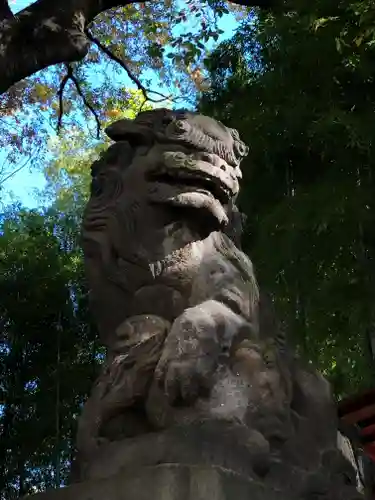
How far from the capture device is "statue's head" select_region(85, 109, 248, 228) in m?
2.33

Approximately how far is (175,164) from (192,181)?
7 cm

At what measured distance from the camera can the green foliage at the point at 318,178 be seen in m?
4.75

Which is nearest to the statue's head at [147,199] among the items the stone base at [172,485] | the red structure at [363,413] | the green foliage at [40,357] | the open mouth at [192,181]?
the open mouth at [192,181]

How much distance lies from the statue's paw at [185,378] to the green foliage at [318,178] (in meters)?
2.46

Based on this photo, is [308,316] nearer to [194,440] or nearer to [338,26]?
[338,26]

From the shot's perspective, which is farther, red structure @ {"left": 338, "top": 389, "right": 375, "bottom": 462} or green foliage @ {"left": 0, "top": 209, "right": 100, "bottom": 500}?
green foliage @ {"left": 0, "top": 209, "right": 100, "bottom": 500}

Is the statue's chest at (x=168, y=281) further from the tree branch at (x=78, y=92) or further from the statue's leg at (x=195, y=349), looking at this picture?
the tree branch at (x=78, y=92)

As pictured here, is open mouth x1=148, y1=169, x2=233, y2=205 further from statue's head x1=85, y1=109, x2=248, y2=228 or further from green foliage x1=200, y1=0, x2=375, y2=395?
green foliage x1=200, y1=0, x2=375, y2=395

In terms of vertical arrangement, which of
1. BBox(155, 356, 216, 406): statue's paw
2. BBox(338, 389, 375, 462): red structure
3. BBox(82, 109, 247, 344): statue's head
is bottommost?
BBox(155, 356, 216, 406): statue's paw

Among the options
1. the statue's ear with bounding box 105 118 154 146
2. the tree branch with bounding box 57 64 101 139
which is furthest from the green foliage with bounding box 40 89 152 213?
the statue's ear with bounding box 105 118 154 146

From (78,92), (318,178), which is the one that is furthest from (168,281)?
(78,92)

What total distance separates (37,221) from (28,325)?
5.75 feet

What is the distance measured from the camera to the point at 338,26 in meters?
5.22

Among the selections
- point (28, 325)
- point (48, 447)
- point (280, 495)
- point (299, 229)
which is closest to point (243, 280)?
point (280, 495)
